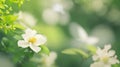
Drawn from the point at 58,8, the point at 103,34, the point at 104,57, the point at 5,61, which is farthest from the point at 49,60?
the point at 103,34

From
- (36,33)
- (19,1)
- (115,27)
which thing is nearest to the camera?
(19,1)

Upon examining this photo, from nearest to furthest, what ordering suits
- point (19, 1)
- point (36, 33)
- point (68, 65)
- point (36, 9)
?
point (19, 1)
point (36, 33)
point (68, 65)
point (36, 9)

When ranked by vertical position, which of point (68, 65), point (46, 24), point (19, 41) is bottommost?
point (19, 41)

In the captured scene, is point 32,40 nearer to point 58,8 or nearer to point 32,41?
point 32,41

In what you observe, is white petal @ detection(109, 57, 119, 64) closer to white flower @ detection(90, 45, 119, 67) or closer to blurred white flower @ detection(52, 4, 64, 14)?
white flower @ detection(90, 45, 119, 67)

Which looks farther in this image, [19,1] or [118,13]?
[118,13]

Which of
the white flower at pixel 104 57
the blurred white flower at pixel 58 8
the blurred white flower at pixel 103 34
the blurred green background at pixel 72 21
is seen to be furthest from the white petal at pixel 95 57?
the blurred white flower at pixel 103 34

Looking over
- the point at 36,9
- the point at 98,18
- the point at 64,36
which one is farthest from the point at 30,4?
the point at 98,18

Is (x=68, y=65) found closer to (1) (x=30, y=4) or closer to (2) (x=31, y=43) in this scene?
(1) (x=30, y=4)
